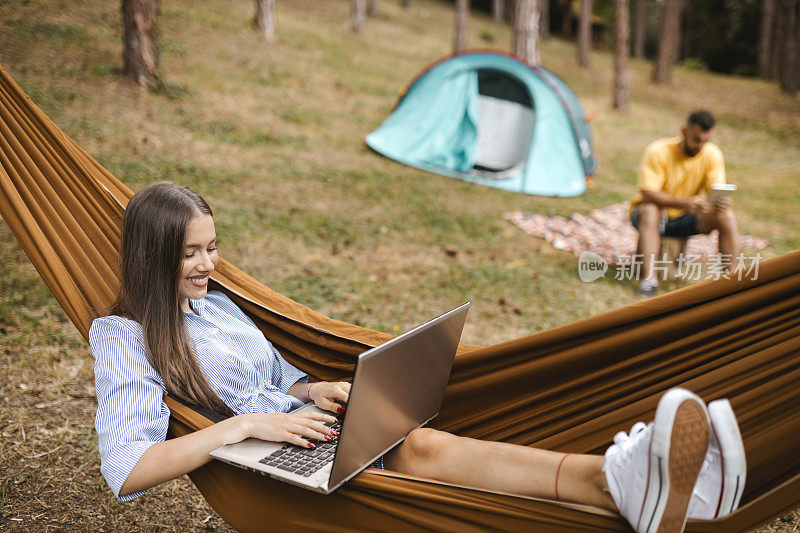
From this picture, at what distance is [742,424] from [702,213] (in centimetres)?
251

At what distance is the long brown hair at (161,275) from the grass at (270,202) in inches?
26.1

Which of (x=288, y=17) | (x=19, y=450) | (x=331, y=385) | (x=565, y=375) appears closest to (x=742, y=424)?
(x=565, y=375)

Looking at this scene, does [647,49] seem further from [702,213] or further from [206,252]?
[206,252]

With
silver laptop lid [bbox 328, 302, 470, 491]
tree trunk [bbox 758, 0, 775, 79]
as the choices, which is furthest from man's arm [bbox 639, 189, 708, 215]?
tree trunk [bbox 758, 0, 775, 79]

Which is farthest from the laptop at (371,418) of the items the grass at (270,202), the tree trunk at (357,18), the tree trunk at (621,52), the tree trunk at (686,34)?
the tree trunk at (686,34)

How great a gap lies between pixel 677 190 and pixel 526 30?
4.02m

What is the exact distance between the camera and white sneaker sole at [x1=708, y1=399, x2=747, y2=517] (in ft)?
3.57

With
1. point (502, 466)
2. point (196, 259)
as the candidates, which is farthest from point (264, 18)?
point (502, 466)

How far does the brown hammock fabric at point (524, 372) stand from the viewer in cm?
126

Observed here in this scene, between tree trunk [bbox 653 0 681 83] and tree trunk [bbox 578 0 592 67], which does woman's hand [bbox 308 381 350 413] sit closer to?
tree trunk [bbox 653 0 681 83]

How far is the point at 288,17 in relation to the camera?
1011cm

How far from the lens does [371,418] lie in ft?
4.14

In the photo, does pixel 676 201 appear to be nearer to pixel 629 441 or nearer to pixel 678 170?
pixel 678 170

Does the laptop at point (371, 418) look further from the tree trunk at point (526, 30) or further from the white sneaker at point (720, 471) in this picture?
the tree trunk at point (526, 30)
